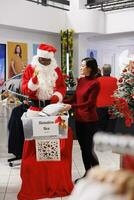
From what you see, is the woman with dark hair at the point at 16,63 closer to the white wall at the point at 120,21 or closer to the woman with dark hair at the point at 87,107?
the white wall at the point at 120,21

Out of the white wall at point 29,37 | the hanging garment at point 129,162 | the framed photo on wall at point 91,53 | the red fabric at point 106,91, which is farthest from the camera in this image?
the framed photo on wall at point 91,53

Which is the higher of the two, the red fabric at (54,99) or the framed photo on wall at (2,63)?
the framed photo on wall at (2,63)

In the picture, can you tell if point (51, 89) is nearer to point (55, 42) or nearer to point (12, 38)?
point (12, 38)

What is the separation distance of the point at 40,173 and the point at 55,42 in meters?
5.79

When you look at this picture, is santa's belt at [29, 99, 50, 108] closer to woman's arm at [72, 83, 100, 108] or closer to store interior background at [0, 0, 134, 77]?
woman's arm at [72, 83, 100, 108]

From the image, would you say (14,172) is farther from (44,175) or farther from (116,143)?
(116,143)

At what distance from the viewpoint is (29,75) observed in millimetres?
3836

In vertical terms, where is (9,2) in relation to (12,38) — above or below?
above

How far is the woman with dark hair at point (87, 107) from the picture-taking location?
12.7 ft

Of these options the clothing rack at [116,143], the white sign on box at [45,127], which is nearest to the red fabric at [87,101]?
the white sign on box at [45,127]

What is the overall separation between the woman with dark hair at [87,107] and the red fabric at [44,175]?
26 centimetres

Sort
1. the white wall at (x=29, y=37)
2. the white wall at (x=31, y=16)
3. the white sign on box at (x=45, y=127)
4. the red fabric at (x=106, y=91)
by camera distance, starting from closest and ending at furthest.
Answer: the white sign on box at (x=45, y=127)
the red fabric at (x=106, y=91)
the white wall at (x=31, y=16)
the white wall at (x=29, y=37)

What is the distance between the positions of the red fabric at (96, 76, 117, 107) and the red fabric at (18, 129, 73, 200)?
1.95m

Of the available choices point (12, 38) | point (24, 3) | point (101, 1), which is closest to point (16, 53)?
point (12, 38)
